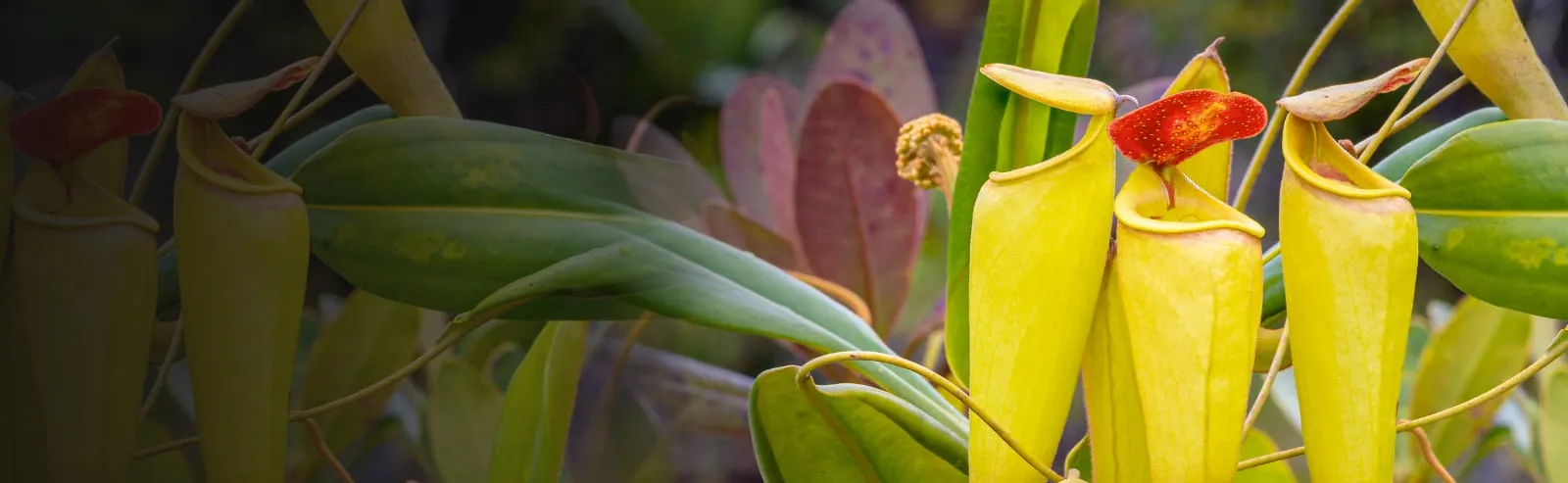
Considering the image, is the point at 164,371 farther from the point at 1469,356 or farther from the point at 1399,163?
the point at 1469,356

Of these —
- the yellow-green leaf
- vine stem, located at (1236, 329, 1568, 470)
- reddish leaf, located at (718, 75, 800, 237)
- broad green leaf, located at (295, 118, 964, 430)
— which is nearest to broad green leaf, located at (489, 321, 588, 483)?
broad green leaf, located at (295, 118, 964, 430)

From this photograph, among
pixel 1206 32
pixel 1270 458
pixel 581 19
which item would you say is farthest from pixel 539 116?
pixel 1206 32

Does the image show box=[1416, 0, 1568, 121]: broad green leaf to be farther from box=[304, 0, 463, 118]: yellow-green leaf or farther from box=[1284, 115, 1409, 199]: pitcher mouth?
box=[304, 0, 463, 118]: yellow-green leaf

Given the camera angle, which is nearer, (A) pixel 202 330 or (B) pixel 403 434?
(A) pixel 202 330

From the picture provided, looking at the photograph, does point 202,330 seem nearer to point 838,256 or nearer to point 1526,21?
point 838,256

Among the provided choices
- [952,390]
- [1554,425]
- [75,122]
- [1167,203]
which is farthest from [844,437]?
[1554,425]

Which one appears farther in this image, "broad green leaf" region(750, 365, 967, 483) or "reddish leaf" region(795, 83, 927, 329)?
"reddish leaf" region(795, 83, 927, 329)
